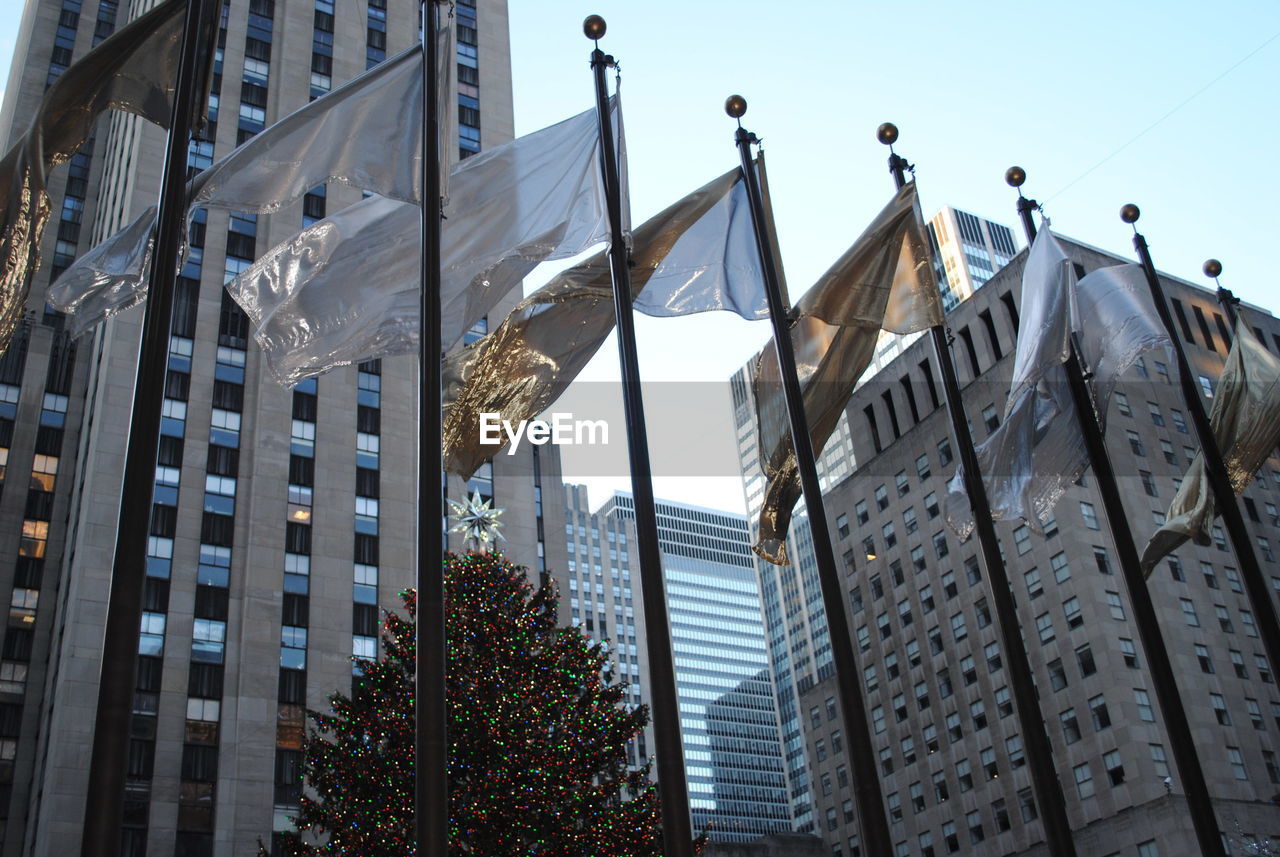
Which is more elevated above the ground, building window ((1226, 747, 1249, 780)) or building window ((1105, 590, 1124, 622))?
building window ((1105, 590, 1124, 622))

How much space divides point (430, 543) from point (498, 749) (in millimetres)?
15245

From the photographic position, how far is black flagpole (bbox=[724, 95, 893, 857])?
1302 centimetres

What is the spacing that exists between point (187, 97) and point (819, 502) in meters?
9.09

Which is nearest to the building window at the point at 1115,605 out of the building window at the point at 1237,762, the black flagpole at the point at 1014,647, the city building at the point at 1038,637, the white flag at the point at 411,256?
the city building at the point at 1038,637

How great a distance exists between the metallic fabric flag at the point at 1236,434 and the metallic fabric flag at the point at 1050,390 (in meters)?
2.00

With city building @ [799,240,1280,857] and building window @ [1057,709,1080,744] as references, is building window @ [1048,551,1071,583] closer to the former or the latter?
city building @ [799,240,1280,857]

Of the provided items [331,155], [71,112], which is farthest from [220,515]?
[331,155]

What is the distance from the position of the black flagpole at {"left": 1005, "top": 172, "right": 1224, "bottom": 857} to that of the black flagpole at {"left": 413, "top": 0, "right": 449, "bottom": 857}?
31.1 ft

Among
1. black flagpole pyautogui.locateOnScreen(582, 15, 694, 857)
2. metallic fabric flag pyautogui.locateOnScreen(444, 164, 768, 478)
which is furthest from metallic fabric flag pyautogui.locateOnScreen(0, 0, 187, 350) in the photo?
black flagpole pyautogui.locateOnScreen(582, 15, 694, 857)

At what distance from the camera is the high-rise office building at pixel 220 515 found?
1825 inches

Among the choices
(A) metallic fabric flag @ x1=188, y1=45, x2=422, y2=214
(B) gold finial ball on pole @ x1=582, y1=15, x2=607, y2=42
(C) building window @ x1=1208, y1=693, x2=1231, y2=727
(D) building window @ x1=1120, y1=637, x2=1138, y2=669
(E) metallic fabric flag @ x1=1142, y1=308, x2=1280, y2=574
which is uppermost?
(D) building window @ x1=1120, y1=637, x2=1138, y2=669

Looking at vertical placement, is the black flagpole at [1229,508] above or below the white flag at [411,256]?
below

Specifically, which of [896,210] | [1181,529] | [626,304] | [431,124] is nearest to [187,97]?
[431,124]

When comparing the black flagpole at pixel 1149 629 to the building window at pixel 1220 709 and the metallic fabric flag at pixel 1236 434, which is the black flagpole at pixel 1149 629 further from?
the building window at pixel 1220 709
